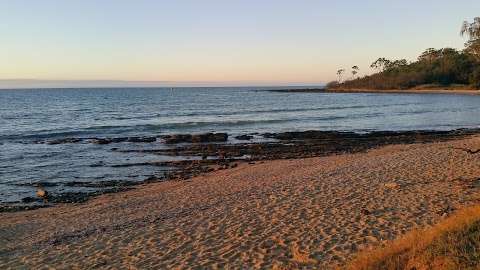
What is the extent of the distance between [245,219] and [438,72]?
127258 mm

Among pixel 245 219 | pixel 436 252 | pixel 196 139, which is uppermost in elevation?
pixel 436 252

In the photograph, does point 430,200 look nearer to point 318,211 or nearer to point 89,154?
point 318,211

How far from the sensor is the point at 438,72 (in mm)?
124875

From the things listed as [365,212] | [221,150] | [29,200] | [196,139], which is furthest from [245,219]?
[196,139]

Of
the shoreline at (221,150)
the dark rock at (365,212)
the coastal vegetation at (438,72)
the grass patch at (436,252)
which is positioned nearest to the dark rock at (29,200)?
the shoreline at (221,150)

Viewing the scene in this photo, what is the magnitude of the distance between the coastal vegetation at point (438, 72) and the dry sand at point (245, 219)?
103298 mm

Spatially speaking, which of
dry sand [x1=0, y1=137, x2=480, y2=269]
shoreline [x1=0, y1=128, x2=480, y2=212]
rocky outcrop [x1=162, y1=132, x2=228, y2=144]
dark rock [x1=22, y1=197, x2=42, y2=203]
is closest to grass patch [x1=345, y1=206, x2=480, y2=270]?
dry sand [x1=0, y1=137, x2=480, y2=269]

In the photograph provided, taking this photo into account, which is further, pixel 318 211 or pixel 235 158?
pixel 235 158

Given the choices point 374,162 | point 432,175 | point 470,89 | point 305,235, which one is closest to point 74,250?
point 305,235

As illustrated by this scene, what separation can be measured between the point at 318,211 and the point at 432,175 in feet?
19.0

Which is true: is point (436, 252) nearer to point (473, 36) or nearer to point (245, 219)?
point (245, 219)

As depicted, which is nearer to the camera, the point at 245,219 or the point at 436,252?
the point at 436,252

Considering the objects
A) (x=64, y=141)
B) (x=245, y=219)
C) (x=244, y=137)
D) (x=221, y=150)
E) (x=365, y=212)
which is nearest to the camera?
(x=365, y=212)

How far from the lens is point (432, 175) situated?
1514 centimetres
